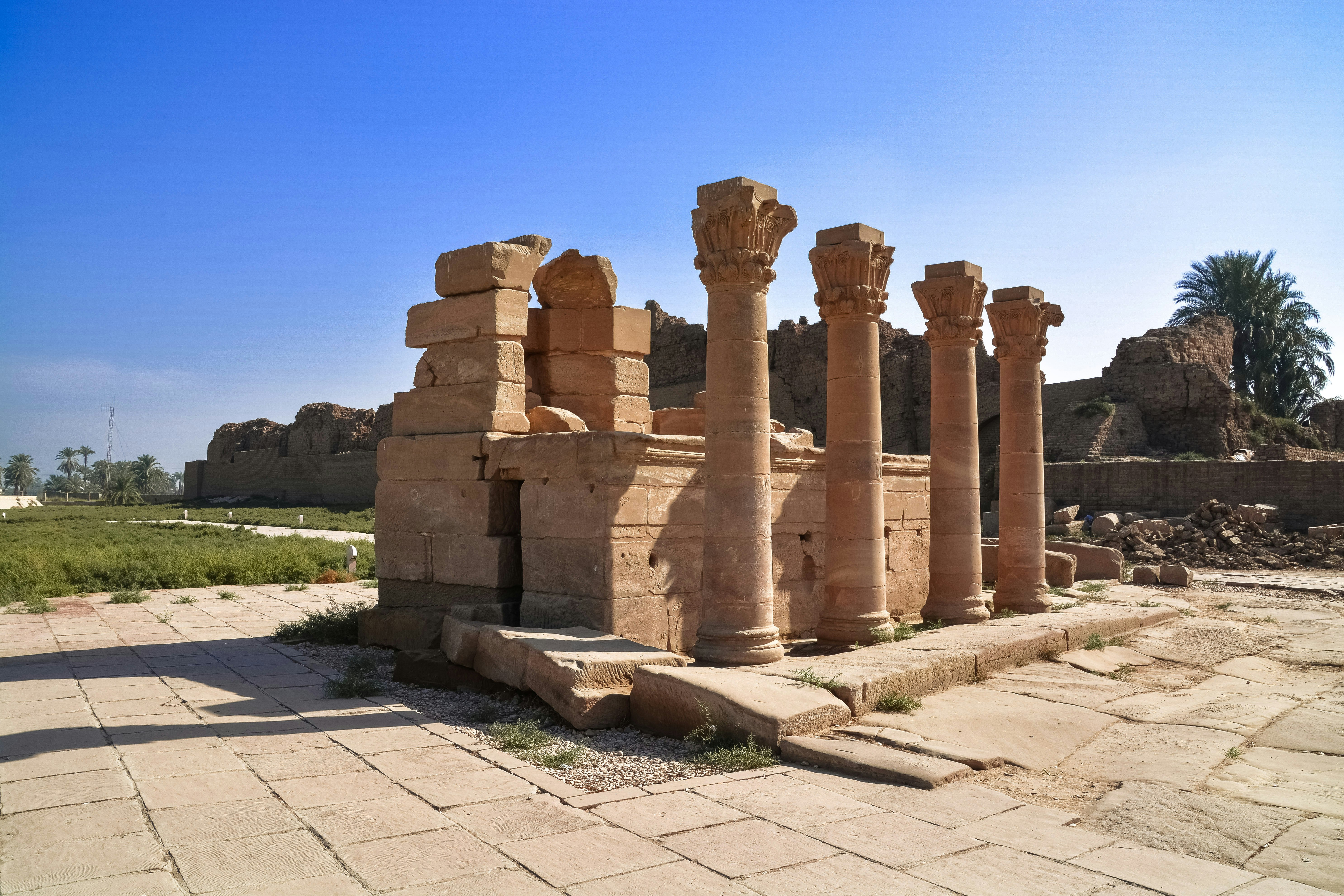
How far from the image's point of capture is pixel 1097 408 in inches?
1189

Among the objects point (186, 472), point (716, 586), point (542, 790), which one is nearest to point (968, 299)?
point (716, 586)

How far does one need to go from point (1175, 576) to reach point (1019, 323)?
262 inches

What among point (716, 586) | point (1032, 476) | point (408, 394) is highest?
→ point (408, 394)

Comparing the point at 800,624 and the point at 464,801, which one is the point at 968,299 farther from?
the point at 464,801

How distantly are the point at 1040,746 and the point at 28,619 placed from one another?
38.0 ft

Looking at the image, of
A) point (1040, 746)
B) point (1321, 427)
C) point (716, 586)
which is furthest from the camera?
point (1321, 427)

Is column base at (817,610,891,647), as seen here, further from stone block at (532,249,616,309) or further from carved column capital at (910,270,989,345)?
stone block at (532,249,616,309)

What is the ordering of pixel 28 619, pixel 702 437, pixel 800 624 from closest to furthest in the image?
pixel 702 437
pixel 800 624
pixel 28 619

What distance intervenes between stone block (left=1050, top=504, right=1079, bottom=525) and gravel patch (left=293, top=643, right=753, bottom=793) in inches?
727

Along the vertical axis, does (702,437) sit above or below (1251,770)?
above

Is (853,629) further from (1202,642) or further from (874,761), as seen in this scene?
(1202,642)

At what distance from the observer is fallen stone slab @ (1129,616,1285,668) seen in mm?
9555

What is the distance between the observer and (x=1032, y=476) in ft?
39.0

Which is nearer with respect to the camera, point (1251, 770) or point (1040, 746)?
point (1251, 770)
